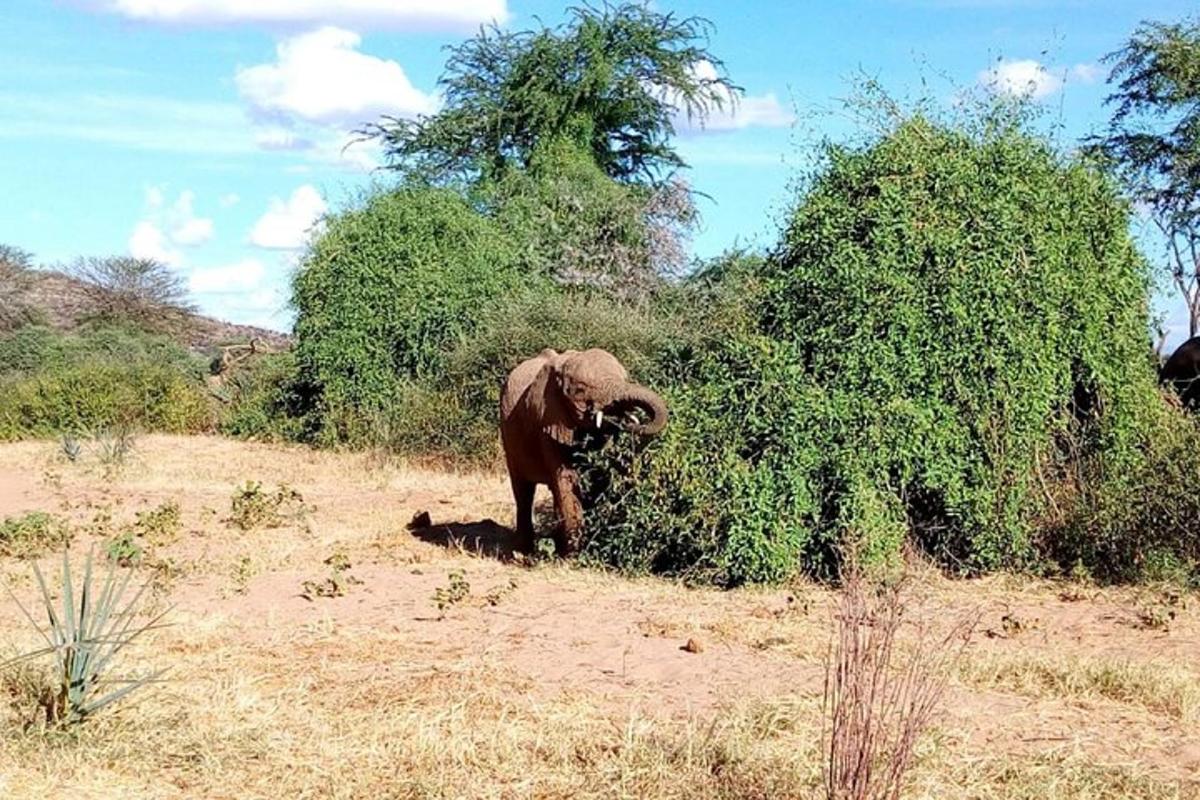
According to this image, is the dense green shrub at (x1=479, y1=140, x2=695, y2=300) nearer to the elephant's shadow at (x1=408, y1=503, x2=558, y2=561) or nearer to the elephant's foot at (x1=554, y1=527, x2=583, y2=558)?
the elephant's shadow at (x1=408, y1=503, x2=558, y2=561)

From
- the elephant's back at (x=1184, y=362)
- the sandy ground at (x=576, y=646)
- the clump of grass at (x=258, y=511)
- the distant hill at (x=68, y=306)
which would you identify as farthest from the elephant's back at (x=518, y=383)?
the distant hill at (x=68, y=306)

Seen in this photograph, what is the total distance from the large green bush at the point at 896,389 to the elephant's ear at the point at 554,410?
0.53 m

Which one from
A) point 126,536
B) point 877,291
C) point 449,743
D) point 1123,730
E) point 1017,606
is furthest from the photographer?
point 126,536

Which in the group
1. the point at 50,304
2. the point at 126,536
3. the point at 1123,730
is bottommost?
the point at 1123,730

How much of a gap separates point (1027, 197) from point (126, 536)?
24.6 ft

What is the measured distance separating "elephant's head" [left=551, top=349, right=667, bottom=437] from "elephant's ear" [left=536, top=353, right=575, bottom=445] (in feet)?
0.08

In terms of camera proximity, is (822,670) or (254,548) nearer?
(822,670)

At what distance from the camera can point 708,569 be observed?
34.0 feet

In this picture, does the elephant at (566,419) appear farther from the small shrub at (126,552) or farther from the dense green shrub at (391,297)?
the dense green shrub at (391,297)

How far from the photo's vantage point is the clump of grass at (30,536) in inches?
451

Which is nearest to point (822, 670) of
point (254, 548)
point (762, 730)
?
point (762, 730)

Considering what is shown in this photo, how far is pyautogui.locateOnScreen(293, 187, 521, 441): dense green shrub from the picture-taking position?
2142cm

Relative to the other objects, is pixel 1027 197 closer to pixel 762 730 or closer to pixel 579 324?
pixel 762 730

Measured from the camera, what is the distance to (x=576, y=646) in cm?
A: 842
